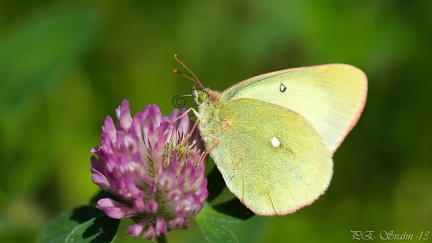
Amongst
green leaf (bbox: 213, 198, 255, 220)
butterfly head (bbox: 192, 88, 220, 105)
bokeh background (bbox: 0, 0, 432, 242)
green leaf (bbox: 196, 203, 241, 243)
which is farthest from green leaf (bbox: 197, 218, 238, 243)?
bokeh background (bbox: 0, 0, 432, 242)

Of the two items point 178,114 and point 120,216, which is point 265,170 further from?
point 120,216

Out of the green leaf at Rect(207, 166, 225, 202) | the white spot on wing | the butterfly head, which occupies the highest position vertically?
the butterfly head

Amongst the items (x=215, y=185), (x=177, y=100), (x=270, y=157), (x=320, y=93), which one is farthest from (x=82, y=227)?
(x=177, y=100)

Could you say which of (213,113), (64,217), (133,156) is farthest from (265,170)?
(64,217)

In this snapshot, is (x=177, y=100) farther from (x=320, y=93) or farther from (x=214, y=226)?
(x=214, y=226)

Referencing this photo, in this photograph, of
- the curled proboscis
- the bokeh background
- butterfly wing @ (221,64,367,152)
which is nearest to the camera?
butterfly wing @ (221,64,367,152)

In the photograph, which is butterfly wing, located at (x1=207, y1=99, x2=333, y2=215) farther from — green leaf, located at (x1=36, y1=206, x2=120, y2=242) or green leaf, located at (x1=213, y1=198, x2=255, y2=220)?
green leaf, located at (x1=36, y1=206, x2=120, y2=242)
